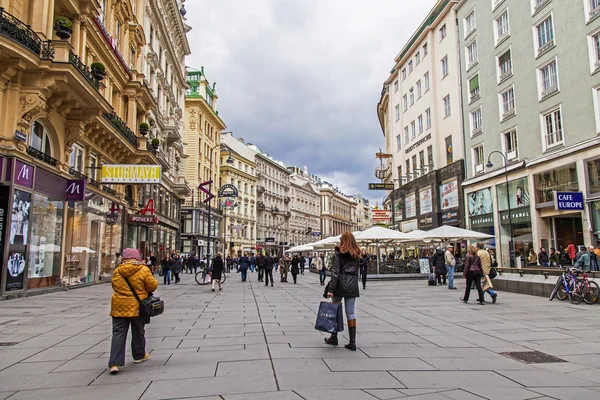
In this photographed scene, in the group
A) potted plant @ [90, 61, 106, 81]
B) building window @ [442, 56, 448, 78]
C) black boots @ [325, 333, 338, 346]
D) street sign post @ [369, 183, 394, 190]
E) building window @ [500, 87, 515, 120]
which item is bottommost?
black boots @ [325, 333, 338, 346]

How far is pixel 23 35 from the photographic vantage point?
14.1 metres

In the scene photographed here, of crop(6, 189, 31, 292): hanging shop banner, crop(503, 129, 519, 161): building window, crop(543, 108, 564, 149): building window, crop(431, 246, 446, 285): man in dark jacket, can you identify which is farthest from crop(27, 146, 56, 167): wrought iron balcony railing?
crop(503, 129, 519, 161): building window

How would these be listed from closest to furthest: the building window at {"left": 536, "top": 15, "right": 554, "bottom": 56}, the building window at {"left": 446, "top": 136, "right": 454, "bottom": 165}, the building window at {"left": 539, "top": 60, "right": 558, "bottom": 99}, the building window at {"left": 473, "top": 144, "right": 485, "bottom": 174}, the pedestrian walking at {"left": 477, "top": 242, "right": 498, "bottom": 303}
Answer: the pedestrian walking at {"left": 477, "top": 242, "right": 498, "bottom": 303}, the building window at {"left": 539, "top": 60, "right": 558, "bottom": 99}, the building window at {"left": 536, "top": 15, "right": 554, "bottom": 56}, the building window at {"left": 473, "top": 144, "right": 485, "bottom": 174}, the building window at {"left": 446, "top": 136, "right": 454, "bottom": 165}

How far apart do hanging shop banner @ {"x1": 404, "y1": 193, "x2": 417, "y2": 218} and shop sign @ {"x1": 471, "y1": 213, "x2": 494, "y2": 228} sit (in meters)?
9.69

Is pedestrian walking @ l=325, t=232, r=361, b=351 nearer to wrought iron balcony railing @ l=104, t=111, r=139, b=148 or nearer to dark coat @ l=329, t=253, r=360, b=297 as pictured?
dark coat @ l=329, t=253, r=360, b=297

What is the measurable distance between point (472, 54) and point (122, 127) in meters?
25.4

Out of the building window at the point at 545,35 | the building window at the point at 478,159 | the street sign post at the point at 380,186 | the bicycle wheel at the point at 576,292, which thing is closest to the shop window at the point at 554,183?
the building window at the point at 478,159

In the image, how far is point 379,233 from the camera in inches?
1000

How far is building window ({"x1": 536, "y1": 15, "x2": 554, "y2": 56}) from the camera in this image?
25.9 m

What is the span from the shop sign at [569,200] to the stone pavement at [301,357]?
11737mm

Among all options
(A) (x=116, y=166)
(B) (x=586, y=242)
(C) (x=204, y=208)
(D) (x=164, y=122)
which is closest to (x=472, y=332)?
(A) (x=116, y=166)

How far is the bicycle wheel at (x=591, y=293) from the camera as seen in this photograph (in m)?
12.7

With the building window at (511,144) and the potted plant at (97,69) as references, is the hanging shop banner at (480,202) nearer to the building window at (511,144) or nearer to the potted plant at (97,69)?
the building window at (511,144)

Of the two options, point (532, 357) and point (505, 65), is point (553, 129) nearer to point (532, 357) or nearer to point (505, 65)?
point (505, 65)
